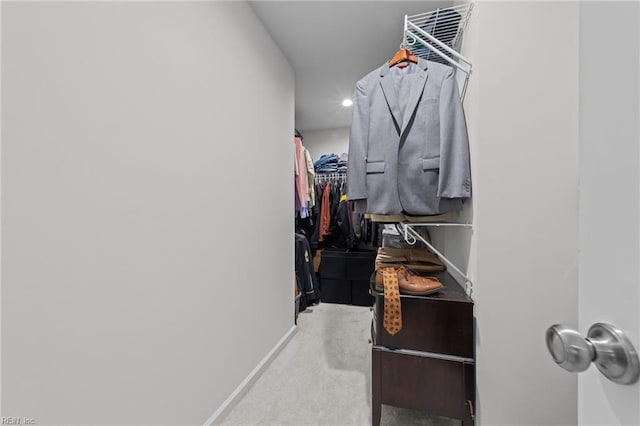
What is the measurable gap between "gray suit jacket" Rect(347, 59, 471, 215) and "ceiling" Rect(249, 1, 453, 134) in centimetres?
61

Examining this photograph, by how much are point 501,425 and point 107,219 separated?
1.68 metres

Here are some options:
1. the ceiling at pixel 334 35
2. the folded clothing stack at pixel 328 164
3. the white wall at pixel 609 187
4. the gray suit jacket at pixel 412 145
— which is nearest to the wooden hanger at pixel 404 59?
the gray suit jacket at pixel 412 145

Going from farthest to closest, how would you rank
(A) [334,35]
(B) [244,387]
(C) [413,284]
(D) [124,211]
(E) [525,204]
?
(A) [334,35] → (B) [244,387] → (C) [413,284] → (E) [525,204] → (D) [124,211]

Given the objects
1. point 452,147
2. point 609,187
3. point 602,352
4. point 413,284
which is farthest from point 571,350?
point 452,147

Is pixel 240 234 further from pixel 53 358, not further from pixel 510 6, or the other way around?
pixel 510 6

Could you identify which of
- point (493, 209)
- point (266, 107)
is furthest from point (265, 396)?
point (266, 107)

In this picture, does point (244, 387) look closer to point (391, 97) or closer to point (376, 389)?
point (376, 389)

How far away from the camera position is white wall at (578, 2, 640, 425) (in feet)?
0.93

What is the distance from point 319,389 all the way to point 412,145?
1.48 metres

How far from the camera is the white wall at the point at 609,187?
28 centimetres

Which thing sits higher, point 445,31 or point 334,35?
point 334,35

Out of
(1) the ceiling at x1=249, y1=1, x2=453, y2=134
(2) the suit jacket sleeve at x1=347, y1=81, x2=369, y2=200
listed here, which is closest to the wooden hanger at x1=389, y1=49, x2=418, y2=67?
(2) the suit jacket sleeve at x1=347, y1=81, x2=369, y2=200

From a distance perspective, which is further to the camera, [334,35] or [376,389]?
[334,35]

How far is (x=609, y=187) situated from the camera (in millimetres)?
315
